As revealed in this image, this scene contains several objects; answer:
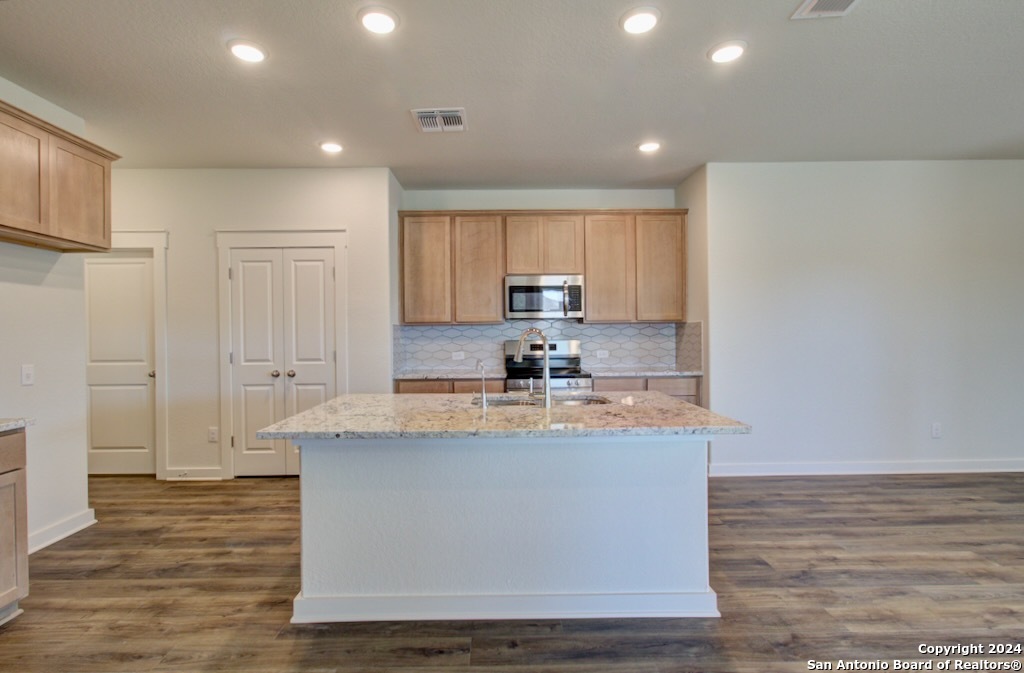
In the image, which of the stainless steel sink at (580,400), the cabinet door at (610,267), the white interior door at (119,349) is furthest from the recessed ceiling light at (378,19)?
the white interior door at (119,349)

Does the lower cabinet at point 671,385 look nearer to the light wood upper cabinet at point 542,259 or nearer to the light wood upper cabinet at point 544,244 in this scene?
the light wood upper cabinet at point 542,259

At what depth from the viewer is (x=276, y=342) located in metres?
4.07

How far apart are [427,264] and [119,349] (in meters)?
2.78

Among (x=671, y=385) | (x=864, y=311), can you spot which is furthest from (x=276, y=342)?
(x=864, y=311)

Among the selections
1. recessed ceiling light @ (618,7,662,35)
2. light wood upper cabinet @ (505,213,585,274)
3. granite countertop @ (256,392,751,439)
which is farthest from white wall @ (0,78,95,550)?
recessed ceiling light @ (618,7,662,35)

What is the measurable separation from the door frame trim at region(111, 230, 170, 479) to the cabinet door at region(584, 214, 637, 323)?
372 cm

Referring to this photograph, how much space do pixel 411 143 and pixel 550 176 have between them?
1388mm

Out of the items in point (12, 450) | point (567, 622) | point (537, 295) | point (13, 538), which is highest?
point (537, 295)

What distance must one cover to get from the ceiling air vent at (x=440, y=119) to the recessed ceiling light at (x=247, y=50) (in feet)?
3.01

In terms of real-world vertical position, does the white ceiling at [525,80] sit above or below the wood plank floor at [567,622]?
above

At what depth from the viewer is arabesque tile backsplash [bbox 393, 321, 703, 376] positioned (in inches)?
187

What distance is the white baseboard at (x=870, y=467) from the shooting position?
158 inches

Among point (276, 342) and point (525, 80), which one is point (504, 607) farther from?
point (276, 342)

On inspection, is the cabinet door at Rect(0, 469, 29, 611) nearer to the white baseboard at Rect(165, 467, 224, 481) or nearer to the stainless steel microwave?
the white baseboard at Rect(165, 467, 224, 481)
